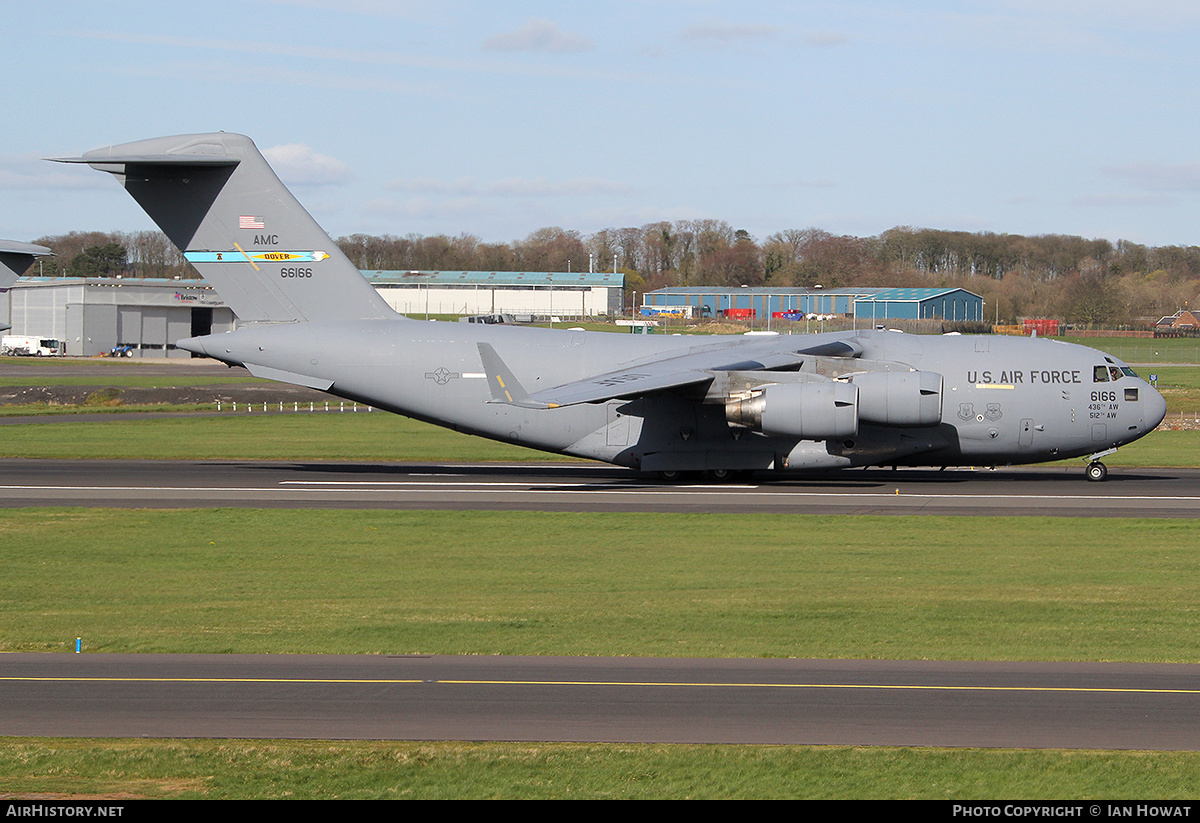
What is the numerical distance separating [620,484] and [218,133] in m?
13.3

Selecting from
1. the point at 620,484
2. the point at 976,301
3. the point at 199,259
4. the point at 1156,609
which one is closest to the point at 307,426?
the point at 199,259

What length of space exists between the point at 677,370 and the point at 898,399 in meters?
5.14

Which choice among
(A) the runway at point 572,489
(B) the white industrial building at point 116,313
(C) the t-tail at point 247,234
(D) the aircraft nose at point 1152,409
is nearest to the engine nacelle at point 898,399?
(A) the runway at point 572,489

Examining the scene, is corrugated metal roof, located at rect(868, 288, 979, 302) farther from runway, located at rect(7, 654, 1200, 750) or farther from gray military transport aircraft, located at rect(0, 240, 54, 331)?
runway, located at rect(7, 654, 1200, 750)

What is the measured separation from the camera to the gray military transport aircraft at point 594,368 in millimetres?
28641

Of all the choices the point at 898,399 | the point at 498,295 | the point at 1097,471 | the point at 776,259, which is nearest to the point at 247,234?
the point at 898,399

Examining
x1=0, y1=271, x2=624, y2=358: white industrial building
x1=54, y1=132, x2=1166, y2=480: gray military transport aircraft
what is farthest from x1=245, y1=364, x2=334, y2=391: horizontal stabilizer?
x1=0, y1=271, x2=624, y2=358: white industrial building

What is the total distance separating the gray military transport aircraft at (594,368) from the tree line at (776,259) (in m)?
120

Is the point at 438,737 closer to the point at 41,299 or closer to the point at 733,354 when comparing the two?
the point at 733,354

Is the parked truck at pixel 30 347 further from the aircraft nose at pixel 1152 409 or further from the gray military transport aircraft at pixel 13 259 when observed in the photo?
the aircraft nose at pixel 1152 409

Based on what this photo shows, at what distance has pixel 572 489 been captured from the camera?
1128 inches

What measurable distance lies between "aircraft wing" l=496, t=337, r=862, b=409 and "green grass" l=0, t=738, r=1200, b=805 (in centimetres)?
1525

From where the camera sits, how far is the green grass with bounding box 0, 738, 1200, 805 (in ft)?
28.7

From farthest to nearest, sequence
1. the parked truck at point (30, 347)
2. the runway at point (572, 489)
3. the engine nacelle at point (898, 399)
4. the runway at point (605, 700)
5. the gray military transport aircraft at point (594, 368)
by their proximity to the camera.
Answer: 1. the parked truck at point (30, 347)
2. the gray military transport aircraft at point (594, 368)
3. the engine nacelle at point (898, 399)
4. the runway at point (572, 489)
5. the runway at point (605, 700)
